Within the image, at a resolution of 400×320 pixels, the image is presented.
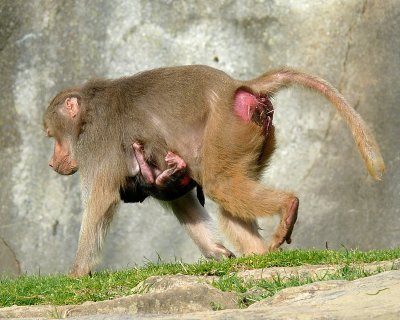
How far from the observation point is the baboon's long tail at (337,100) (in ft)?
29.9

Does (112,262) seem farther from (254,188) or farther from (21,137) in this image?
(254,188)

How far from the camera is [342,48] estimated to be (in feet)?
47.5

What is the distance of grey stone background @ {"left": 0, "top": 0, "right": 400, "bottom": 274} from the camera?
14.2 metres

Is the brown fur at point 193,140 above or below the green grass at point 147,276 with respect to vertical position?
above

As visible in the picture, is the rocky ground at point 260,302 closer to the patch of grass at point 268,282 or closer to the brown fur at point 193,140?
the patch of grass at point 268,282

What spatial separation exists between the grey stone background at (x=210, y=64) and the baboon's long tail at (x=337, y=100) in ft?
15.6

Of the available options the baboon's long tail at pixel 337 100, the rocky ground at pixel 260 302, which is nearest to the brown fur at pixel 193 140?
the baboon's long tail at pixel 337 100

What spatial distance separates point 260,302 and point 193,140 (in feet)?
12.0

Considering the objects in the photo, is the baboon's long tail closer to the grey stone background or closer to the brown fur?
the brown fur

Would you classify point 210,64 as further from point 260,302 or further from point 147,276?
point 260,302

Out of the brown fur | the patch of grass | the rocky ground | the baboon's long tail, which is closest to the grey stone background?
the brown fur

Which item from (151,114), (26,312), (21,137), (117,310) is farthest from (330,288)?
(21,137)

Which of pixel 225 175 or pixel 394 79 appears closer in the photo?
pixel 225 175

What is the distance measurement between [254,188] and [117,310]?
3.15 meters
